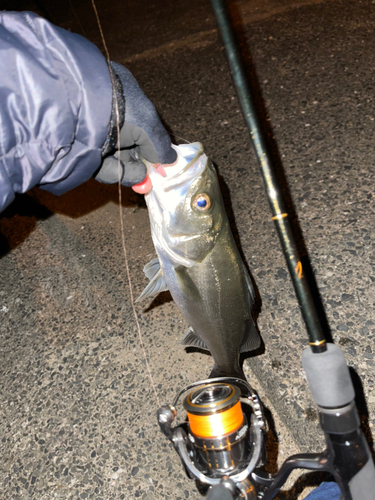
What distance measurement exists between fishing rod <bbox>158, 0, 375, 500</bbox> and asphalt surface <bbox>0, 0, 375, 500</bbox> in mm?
762

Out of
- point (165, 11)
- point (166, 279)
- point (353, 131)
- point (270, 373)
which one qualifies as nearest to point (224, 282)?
point (166, 279)

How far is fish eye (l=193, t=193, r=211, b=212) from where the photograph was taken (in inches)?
67.1

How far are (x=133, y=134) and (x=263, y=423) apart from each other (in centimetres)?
107

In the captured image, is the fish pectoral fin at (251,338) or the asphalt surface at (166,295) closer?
the fish pectoral fin at (251,338)

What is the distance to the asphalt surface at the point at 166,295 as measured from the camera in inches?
83.5

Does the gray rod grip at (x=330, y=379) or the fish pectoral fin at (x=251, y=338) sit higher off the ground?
the gray rod grip at (x=330, y=379)

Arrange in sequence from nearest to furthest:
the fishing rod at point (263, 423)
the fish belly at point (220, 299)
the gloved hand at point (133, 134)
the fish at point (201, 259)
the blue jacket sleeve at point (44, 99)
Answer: the fishing rod at point (263, 423) < the blue jacket sleeve at point (44, 99) < the gloved hand at point (133, 134) < the fish at point (201, 259) < the fish belly at point (220, 299)

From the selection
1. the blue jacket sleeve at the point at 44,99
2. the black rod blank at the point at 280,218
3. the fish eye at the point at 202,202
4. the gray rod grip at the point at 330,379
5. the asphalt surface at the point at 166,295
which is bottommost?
the asphalt surface at the point at 166,295

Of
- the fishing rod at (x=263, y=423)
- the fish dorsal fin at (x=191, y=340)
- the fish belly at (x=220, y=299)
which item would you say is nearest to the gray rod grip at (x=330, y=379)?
the fishing rod at (x=263, y=423)

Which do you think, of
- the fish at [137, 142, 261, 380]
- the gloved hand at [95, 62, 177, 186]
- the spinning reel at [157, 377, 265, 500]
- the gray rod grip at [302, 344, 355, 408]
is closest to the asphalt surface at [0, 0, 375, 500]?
the fish at [137, 142, 261, 380]

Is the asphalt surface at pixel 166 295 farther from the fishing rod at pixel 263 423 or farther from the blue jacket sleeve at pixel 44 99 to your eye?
the blue jacket sleeve at pixel 44 99

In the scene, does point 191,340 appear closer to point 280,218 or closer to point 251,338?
point 251,338

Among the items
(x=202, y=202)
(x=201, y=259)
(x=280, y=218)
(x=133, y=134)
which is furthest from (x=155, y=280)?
(x=280, y=218)

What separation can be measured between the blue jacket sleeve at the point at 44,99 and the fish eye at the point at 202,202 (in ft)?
1.54
